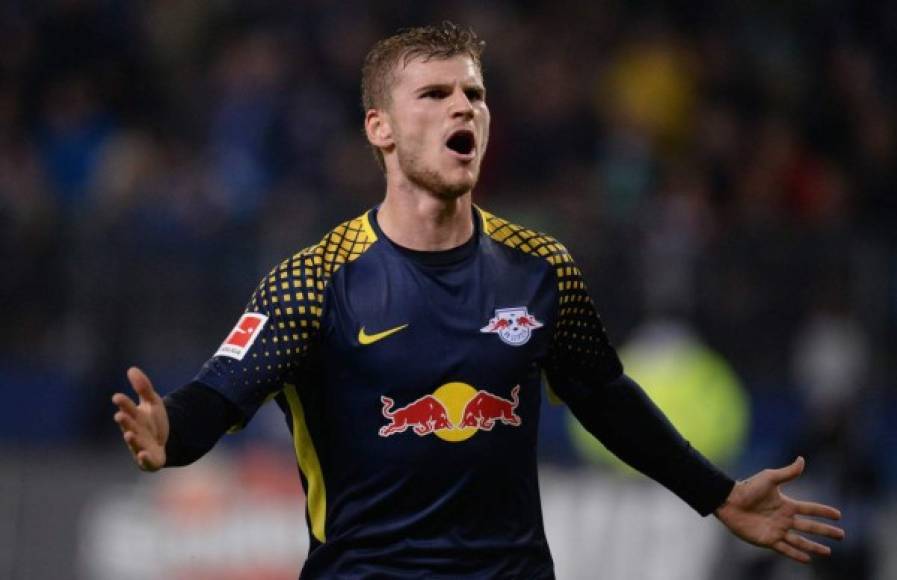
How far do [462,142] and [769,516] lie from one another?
1.43 meters

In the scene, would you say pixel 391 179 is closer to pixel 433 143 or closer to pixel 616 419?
pixel 433 143

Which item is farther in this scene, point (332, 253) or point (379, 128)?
point (379, 128)

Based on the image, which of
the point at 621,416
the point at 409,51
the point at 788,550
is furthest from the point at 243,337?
the point at 788,550

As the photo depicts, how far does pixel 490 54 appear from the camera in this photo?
1355 centimetres

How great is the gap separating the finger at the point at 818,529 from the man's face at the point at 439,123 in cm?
139

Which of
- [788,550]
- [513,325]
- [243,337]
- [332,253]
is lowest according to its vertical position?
[788,550]

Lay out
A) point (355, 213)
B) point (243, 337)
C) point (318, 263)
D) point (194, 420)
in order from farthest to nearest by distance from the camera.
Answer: point (355, 213)
point (318, 263)
point (243, 337)
point (194, 420)

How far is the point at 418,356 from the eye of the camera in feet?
16.6

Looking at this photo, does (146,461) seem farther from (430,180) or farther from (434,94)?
(434,94)

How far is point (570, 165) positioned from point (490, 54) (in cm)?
123

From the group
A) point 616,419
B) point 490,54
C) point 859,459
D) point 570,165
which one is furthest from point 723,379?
point 616,419

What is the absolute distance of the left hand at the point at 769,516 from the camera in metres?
5.42

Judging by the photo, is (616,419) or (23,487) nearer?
(616,419)

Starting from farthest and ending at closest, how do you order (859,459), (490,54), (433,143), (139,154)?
(490,54)
(139,154)
(859,459)
(433,143)
